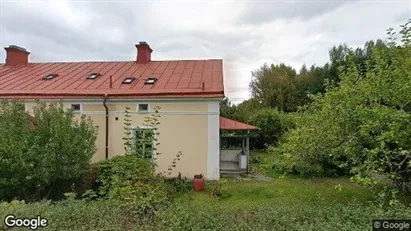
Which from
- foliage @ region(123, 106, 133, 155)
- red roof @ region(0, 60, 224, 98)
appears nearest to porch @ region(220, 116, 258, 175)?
red roof @ region(0, 60, 224, 98)

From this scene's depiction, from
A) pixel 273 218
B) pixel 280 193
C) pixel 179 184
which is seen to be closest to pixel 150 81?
pixel 179 184

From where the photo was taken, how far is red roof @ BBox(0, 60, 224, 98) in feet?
35.8

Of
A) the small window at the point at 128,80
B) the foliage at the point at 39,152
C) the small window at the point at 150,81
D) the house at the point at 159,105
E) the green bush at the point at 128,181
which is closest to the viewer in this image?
the green bush at the point at 128,181

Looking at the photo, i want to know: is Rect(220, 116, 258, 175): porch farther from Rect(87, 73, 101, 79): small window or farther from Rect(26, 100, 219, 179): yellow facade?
Rect(87, 73, 101, 79): small window

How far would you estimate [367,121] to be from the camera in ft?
17.4

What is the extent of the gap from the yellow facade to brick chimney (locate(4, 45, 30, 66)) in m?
7.91

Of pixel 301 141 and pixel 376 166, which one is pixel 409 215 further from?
pixel 301 141

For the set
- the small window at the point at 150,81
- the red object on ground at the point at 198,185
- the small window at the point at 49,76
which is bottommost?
the red object on ground at the point at 198,185

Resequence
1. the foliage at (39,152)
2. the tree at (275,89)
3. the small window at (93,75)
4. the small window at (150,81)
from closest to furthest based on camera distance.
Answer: the foliage at (39,152) < the small window at (150,81) < the small window at (93,75) < the tree at (275,89)

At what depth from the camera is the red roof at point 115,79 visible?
10922 millimetres

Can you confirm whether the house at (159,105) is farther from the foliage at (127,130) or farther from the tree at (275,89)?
the tree at (275,89)

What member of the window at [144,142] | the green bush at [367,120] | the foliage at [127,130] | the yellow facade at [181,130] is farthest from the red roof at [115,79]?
the green bush at [367,120]

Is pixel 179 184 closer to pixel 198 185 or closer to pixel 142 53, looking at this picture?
pixel 198 185

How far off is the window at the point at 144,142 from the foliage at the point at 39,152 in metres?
1.81
